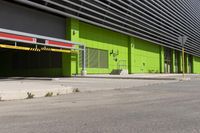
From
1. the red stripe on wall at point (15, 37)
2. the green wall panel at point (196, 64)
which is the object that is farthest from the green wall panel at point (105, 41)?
the green wall panel at point (196, 64)

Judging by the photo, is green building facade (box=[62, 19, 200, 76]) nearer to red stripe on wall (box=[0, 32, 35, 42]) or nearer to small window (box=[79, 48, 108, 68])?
small window (box=[79, 48, 108, 68])

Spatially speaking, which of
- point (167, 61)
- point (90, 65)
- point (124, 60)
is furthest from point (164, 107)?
point (167, 61)

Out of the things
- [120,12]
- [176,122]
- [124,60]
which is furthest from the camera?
[124,60]

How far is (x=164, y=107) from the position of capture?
9938mm

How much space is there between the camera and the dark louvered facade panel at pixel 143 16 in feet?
117

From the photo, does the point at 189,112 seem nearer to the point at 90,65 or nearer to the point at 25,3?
the point at 25,3

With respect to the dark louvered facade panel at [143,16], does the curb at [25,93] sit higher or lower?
lower

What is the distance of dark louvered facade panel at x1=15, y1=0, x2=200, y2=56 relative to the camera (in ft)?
117

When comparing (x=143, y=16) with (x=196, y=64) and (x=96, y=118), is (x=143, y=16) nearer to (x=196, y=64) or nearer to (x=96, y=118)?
(x=196, y=64)

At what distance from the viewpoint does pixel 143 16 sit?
5225 cm

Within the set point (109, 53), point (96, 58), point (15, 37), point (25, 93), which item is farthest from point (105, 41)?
point (25, 93)

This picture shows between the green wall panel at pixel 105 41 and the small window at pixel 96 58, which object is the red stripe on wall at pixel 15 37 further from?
the green wall panel at pixel 105 41

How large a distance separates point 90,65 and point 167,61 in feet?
105

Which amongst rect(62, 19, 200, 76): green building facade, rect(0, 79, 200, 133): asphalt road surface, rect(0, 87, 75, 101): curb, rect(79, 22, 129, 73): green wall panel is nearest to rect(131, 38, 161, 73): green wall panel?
rect(62, 19, 200, 76): green building facade
